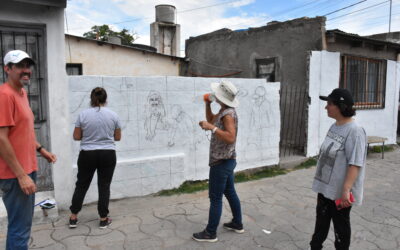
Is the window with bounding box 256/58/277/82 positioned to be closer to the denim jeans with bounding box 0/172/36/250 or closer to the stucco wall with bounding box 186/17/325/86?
the stucco wall with bounding box 186/17/325/86

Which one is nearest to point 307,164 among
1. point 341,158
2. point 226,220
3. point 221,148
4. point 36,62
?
point 226,220

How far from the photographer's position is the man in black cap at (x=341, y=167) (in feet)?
8.62

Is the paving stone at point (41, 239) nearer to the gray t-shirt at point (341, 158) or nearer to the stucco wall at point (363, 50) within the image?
the gray t-shirt at point (341, 158)

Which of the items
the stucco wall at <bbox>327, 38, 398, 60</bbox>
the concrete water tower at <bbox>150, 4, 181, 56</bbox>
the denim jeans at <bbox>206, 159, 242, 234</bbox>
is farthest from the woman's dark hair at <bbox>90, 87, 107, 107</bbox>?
the concrete water tower at <bbox>150, 4, 181, 56</bbox>

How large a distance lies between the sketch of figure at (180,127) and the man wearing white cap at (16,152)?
2655 millimetres

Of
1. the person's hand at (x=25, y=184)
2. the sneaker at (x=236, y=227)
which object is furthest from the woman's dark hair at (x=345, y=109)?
the person's hand at (x=25, y=184)

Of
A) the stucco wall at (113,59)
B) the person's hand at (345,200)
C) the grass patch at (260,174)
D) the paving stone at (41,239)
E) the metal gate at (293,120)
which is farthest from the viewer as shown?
the stucco wall at (113,59)

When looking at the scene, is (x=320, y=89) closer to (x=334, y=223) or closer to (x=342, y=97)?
(x=342, y=97)

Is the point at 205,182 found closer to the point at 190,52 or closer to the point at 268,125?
the point at 268,125

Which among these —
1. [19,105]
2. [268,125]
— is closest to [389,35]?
[268,125]

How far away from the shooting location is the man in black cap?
2.63 m

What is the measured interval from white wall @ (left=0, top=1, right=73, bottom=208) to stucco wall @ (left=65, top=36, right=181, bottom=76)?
215 inches

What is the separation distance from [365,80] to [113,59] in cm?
730

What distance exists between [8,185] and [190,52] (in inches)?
372
